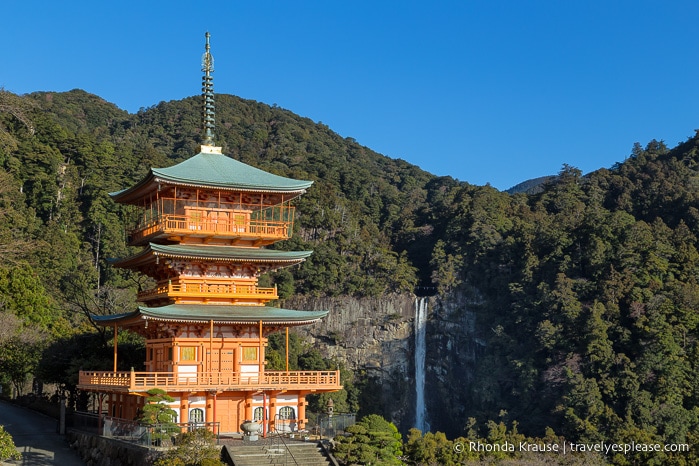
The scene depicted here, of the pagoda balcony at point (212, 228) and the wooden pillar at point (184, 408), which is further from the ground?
the pagoda balcony at point (212, 228)

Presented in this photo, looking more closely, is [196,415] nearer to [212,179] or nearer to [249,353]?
[249,353]

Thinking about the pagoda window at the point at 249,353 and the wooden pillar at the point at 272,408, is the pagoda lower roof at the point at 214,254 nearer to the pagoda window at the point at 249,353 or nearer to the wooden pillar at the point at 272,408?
the pagoda window at the point at 249,353

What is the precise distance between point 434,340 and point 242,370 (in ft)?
125

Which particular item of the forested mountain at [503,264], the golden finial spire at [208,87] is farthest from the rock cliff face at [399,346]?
the golden finial spire at [208,87]

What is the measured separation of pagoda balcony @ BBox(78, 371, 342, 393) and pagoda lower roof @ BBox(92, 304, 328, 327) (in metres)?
1.73

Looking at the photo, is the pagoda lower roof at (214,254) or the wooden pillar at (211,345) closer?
the wooden pillar at (211,345)

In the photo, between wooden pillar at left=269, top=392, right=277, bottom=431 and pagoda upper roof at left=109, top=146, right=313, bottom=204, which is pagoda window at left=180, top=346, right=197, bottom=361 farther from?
pagoda upper roof at left=109, top=146, right=313, bottom=204

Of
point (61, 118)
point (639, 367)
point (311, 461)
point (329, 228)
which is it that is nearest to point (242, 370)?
point (311, 461)

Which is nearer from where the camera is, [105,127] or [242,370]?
[242,370]

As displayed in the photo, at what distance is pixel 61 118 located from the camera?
97.0 metres

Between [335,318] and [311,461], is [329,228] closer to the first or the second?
[335,318]

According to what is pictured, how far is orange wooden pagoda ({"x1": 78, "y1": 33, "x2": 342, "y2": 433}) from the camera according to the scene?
1199 inches

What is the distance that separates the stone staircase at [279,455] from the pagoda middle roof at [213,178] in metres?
8.87

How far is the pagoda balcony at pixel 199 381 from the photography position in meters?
28.9
